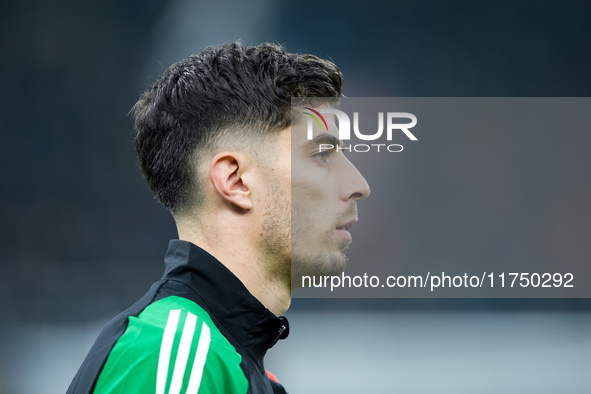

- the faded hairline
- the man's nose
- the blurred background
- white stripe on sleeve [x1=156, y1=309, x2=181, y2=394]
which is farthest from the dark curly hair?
the blurred background

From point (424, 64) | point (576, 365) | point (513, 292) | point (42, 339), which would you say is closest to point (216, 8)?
point (424, 64)

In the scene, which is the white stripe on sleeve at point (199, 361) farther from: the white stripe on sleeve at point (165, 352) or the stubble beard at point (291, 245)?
the stubble beard at point (291, 245)

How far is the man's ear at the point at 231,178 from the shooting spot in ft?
2.46

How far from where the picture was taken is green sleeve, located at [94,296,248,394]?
55cm

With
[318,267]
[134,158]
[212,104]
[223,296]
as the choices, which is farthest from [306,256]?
[134,158]

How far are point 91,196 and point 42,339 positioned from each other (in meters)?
0.57

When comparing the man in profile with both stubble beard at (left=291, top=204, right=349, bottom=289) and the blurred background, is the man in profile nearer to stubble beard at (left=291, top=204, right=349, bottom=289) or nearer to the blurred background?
stubble beard at (left=291, top=204, right=349, bottom=289)

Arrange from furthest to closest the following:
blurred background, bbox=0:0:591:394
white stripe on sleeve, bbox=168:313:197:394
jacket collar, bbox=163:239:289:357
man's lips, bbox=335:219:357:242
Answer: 1. blurred background, bbox=0:0:591:394
2. man's lips, bbox=335:219:357:242
3. jacket collar, bbox=163:239:289:357
4. white stripe on sleeve, bbox=168:313:197:394

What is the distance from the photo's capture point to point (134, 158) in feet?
8.00

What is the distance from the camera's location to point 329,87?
836 mm

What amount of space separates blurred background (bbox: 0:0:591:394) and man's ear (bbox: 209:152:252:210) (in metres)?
1.55

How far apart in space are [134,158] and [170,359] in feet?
6.49

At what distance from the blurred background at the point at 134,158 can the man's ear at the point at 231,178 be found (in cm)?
155

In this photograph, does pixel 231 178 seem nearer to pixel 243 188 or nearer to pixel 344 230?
pixel 243 188
